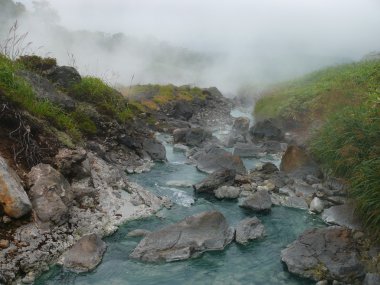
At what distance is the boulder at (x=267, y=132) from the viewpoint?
28.9 metres

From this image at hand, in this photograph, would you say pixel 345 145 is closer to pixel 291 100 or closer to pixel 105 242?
pixel 105 242

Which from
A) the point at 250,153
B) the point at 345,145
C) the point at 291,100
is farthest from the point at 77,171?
the point at 291,100

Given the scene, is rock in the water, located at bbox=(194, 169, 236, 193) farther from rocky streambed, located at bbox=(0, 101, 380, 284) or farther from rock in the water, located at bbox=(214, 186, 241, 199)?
rock in the water, located at bbox=(214, 186, 241, 199)

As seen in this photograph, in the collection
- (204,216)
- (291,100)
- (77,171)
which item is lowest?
(204,216)

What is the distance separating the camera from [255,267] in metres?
11.3

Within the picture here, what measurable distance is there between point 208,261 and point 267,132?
19.1 m

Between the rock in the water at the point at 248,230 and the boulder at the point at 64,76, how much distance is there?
1234cm

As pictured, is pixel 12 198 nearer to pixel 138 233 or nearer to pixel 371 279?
pixel 138 233

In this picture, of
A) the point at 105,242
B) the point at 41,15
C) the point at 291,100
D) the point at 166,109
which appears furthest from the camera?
the point at 41,15

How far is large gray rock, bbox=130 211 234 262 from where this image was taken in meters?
11.5

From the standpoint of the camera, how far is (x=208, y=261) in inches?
450

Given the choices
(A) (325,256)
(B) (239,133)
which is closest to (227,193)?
(A) (325,256)

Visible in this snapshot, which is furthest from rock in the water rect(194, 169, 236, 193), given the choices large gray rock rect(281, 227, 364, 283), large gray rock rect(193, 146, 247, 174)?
large gray rock rect(281, 227, 364, 283)

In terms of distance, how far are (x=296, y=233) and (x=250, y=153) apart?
11.2 meters
